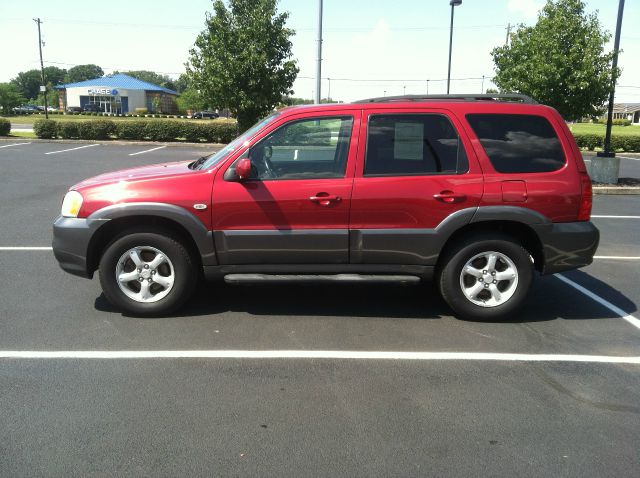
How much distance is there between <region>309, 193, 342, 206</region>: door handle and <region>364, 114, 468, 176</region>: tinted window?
353mm

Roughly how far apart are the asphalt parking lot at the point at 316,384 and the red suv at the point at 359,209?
0.45m

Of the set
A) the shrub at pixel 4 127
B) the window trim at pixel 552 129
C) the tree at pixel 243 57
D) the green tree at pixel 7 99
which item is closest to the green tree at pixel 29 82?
the green tree at pixel 7 99

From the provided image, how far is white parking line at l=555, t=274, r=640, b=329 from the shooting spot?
5121mm

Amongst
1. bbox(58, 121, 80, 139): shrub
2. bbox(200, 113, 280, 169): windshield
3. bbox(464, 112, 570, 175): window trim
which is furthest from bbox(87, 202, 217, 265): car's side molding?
bbox(58, 121, 80, 139): shrub

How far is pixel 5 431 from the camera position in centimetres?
311

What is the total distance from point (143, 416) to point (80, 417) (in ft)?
1.19

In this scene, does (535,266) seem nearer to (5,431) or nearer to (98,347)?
(98,347)

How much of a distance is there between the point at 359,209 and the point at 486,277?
1311 mm

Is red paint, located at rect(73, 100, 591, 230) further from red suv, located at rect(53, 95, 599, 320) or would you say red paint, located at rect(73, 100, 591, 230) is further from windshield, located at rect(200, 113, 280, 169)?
windshield, located at rect(200, 113, 280, 169)

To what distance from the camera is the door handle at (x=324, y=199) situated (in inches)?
187

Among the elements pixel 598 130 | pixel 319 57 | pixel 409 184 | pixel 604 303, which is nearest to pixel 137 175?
pixel 409 184

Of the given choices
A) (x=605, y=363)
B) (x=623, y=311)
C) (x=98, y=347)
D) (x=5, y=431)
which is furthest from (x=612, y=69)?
(x=5, y=431)

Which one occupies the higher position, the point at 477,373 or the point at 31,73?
the point at 31,73

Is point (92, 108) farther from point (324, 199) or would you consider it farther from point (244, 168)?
point (324, 199)
